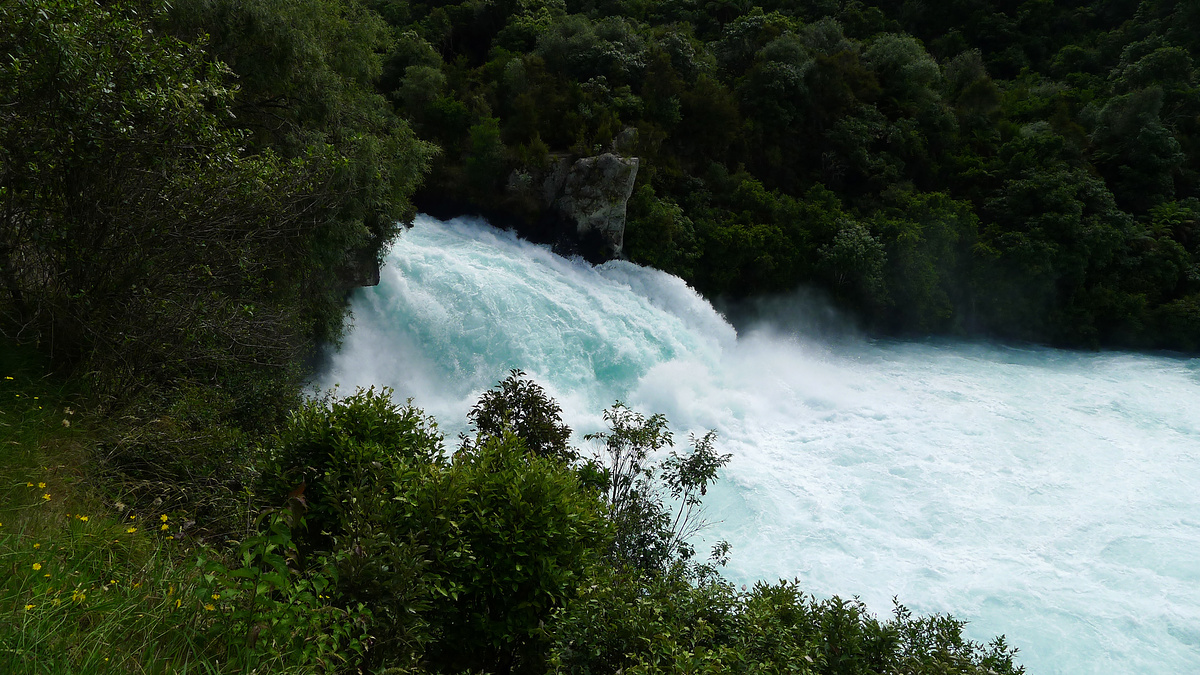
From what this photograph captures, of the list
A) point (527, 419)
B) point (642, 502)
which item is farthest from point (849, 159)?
point (527, 419)

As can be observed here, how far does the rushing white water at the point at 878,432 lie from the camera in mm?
10508

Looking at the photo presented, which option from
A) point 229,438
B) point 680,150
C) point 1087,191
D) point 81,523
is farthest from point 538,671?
point 1087,191

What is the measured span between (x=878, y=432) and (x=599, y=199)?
32.8 feet

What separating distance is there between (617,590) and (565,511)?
66cm

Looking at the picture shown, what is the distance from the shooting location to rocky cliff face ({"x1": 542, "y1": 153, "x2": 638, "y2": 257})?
18.9m

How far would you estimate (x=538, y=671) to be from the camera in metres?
4.56

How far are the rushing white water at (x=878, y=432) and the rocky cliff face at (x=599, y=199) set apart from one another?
980 millimetres

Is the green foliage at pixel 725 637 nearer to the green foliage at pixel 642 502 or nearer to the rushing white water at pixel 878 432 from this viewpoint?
the green foliage at pixel 642 502

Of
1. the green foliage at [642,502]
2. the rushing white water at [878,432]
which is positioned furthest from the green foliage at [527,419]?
the rushing white water at [878,432]

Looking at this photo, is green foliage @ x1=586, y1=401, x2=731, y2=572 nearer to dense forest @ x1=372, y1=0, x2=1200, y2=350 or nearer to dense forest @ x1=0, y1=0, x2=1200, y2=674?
dense forest @ x1=0, y1=0, x2=1200, y2=674

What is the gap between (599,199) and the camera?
1892cm

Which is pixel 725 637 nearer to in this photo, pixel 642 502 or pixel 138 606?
pixel 138 606

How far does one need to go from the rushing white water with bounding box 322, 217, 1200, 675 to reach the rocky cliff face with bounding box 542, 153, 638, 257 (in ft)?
3.21

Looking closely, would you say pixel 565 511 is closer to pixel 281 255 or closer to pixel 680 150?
pixel 281 255
